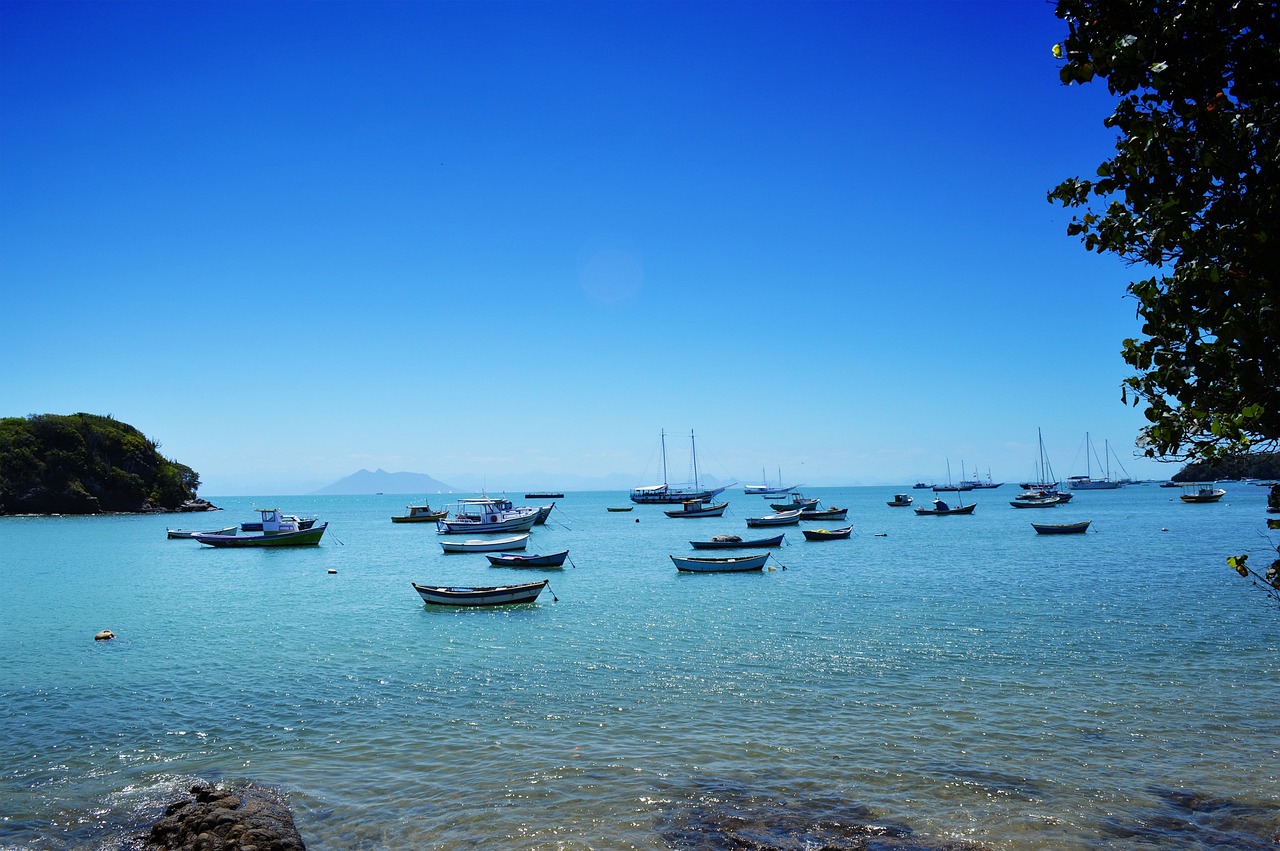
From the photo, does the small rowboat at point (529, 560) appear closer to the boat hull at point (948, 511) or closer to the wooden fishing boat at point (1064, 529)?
the wooden fishing boat at point (1064, 529)

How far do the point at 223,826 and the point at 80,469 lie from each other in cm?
13646

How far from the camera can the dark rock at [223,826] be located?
31.8 feet

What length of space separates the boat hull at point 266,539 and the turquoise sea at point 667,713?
3009 centimetres

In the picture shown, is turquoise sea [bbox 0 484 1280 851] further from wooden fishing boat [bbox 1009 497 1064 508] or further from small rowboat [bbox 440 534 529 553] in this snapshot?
wooden fishing boat [bbox 1009 497 1064 508]

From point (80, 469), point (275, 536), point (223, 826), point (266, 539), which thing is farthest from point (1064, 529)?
point (80, 469)

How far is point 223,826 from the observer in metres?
9.98

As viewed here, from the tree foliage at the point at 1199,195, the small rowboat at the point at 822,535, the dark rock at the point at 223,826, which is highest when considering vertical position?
the tree foliage at the point at 1199,195

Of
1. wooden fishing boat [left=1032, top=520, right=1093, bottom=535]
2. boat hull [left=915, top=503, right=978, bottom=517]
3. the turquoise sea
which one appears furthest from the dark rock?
boat hull [left=915, top=503, right=978, bottom=517]

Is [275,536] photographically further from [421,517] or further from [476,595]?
[476,595]

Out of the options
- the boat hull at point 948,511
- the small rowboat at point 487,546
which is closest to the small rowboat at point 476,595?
the small rowboat at point 487,546

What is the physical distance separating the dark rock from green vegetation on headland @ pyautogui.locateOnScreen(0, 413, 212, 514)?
133 m

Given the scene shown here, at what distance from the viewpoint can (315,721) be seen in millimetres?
16906

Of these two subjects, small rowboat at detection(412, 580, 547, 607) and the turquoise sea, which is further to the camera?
small rowboat at detection(412, 580, 547, 607)

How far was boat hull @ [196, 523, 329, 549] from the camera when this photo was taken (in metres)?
68.3
